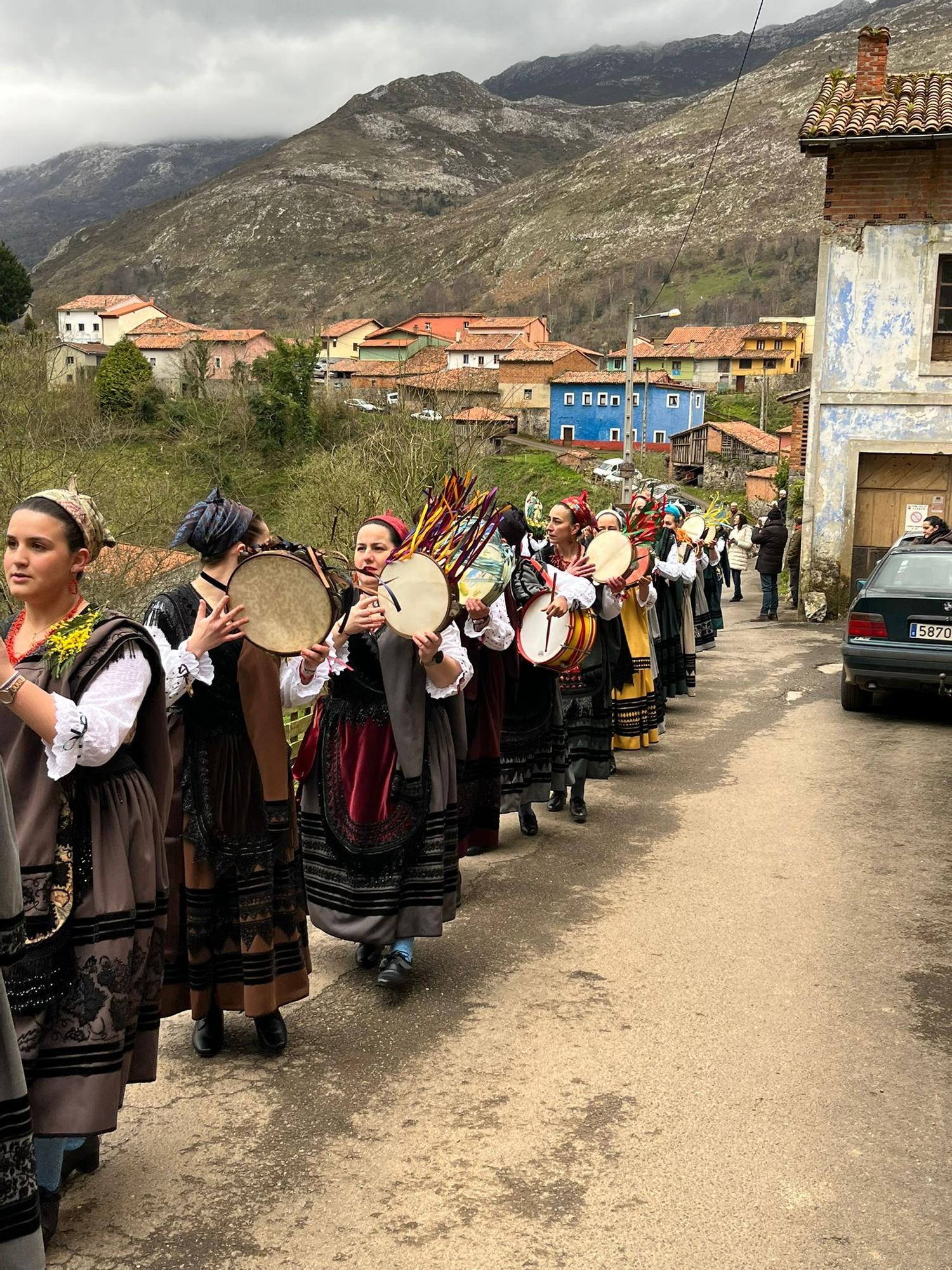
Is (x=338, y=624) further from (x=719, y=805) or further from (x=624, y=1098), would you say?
(x=719, y=805)

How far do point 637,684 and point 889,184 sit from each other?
1200 centimetres

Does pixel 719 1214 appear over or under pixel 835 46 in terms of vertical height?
under

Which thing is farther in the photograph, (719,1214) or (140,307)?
(140,307)

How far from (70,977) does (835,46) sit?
675 feet

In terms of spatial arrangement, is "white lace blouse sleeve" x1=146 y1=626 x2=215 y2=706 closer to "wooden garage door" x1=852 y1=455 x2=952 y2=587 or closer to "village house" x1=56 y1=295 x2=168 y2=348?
"wooden garage door" x1=852 y1=455 x2=952 y2=587

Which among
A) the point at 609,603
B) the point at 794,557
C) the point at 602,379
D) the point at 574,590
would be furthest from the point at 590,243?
the point at 574,590

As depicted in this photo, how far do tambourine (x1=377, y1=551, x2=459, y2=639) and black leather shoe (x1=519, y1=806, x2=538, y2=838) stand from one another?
2.97 meters

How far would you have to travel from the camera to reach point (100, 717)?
3.13 metres

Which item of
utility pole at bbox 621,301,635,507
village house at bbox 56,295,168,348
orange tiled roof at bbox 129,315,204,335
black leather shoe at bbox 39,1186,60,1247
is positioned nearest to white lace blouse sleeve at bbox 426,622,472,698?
black leather shoe at bbox 39,1186,60,1247

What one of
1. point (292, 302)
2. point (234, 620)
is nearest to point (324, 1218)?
point (234, 620)

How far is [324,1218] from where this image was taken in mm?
3371

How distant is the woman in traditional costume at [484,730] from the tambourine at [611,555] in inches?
59.4


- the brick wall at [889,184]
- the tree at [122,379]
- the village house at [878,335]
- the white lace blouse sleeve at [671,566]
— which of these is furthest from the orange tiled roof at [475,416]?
the white lace blouse sleeve at [671,566]

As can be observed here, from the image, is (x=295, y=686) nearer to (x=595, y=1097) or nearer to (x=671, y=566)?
(x=595, y=1097)
